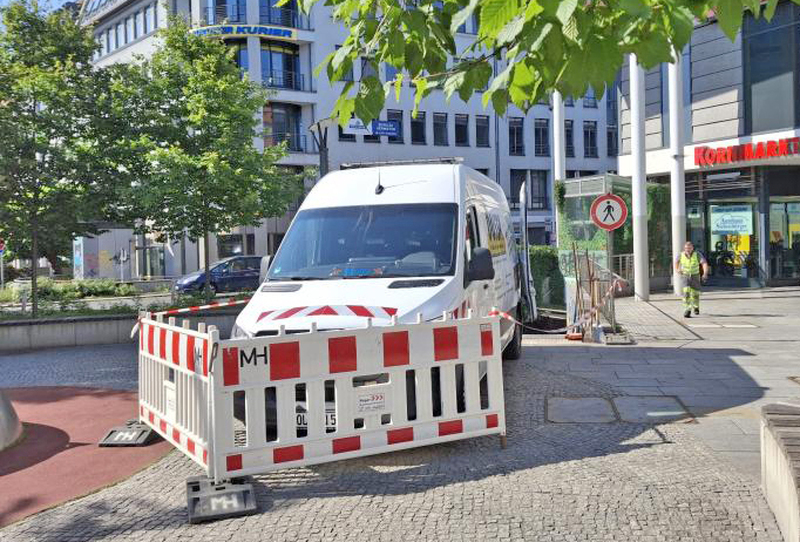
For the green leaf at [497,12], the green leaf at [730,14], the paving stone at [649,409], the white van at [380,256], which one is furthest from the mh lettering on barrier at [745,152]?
the green leaf at [497,12]

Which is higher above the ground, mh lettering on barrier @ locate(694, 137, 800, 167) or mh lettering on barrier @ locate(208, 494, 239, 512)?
mh lettering on barrier @ locate(694, 137, 800, 167)

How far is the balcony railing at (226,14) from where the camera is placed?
44719mm

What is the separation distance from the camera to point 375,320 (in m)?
6.40

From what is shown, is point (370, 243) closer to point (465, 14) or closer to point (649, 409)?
point (649, 409)

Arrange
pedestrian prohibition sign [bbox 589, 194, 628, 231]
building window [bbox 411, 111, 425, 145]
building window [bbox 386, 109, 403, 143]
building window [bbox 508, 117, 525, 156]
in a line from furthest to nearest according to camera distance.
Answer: building window [bbox 508, 117, 525, 156] < building window [bbox 411, 111, 425, 145] < building window [bbox 386, 109, 403, 143] < pedestrian prohibition sign [bbox 589, 194, 628, 231]

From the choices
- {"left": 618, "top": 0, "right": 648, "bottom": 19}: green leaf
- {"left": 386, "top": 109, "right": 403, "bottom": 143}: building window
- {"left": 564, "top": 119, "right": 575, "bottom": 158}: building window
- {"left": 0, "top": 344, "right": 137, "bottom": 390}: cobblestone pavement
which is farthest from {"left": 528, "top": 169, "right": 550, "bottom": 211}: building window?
{"left": 618, "top": 0, "right": 648, "bottom": 19}: green leaf

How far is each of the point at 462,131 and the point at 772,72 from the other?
31146 millimetres

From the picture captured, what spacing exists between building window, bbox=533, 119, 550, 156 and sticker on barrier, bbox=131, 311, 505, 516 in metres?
52.8

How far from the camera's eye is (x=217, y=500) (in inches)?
197

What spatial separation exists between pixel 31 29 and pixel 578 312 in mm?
12654

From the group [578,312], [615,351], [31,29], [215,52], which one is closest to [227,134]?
[215,52]

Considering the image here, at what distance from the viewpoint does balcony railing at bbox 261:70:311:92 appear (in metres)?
45.5

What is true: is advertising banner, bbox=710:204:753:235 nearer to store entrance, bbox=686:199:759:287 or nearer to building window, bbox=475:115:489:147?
store entrance, bbox=686:199:759:287

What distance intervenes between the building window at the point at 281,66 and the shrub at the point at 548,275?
28.1 meters
